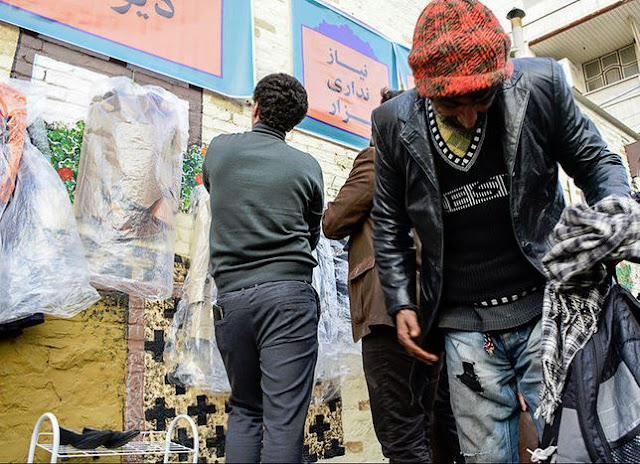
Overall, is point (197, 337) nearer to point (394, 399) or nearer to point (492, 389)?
point (394, 399)

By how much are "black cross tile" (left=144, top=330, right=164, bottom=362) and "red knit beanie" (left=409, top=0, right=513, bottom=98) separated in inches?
86.2

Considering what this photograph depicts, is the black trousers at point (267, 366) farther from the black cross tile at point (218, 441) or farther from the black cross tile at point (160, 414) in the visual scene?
the black cross tile at point (218, 441)

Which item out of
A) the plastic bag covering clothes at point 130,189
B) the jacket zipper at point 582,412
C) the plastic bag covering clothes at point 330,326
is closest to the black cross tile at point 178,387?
the plastic bag covering clothes at point 130,189

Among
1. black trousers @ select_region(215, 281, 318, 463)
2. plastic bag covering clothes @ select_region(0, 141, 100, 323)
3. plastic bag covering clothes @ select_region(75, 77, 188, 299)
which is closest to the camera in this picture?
black trousers @ select_region(215, 281, 318, 463)

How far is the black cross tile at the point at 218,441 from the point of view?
3.08 metres

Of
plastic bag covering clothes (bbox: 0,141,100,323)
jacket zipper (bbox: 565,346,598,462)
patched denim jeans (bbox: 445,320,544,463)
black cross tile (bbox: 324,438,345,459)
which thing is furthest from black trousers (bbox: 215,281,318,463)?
black cross tile (bbox: 324,438,345,459)

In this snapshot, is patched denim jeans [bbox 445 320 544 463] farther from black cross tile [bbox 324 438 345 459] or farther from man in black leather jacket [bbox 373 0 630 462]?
black cross tile [bbox 324 438 345 459]

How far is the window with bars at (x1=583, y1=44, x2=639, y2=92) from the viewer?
41.5ft

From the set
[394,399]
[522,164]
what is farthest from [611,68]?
[522,164]

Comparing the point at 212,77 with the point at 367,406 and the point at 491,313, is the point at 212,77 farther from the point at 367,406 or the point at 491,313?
the point at 491,313

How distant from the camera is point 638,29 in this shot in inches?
452

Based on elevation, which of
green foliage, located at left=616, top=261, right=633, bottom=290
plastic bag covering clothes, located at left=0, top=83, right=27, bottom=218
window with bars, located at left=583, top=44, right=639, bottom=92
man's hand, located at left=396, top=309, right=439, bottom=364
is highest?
window with bars, located at left=583, top=44, right=639, bottom=92

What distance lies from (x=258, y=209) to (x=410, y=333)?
30.1 inches

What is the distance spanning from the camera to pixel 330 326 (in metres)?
3.19
